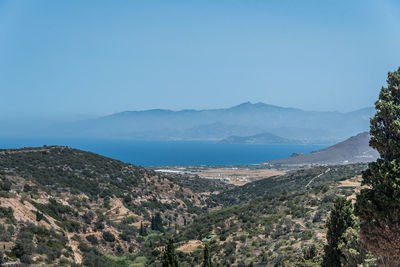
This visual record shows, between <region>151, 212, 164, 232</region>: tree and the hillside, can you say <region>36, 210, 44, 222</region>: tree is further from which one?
<region>151, 212, 164, 232</region>: tree

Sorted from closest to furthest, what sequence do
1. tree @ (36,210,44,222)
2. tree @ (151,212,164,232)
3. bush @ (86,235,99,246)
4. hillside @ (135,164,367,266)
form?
hillside @ (135,164,367,266), tree @ (36,210,44,222), bush @ (86,235,99,246), tree @ (151,212,164,232)

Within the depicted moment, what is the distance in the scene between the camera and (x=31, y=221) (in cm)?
2636

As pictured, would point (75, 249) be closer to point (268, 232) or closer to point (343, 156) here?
point (268, 232)

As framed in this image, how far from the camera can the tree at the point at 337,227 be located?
15.7 m

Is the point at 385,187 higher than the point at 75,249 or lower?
higher

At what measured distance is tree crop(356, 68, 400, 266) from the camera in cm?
1034

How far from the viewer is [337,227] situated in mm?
16219

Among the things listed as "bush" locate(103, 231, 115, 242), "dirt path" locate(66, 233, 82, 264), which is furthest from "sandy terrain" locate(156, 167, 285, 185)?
"dirt path" locate(66, 233, 82, 264)

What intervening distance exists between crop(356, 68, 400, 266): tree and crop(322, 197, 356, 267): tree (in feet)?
15.4

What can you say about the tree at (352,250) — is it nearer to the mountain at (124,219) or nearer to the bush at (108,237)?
the mountain at (124,219)

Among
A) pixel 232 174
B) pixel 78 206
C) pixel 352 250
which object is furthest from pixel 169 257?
pixel 232 174

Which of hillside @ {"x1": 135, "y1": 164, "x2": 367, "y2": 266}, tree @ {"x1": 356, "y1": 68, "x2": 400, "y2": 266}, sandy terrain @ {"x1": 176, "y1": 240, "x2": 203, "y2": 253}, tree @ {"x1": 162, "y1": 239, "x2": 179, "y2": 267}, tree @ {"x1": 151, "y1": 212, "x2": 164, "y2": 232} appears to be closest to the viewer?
tree @ {"x1": 356, "y1": 68, "x2": 400, "y2": 266}

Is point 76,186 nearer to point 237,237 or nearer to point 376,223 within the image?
point 237,237

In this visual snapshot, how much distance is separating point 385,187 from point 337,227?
21.4ft
